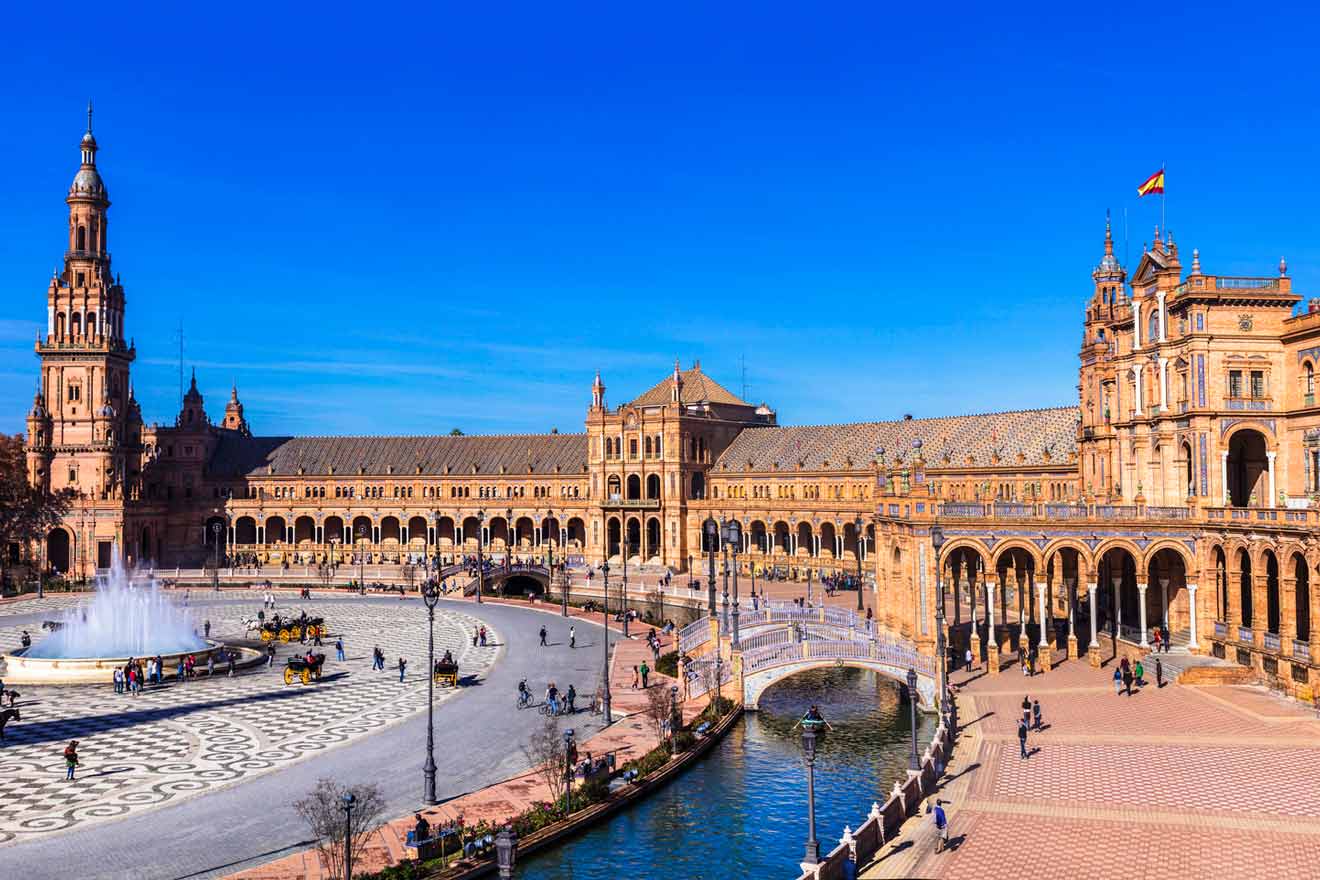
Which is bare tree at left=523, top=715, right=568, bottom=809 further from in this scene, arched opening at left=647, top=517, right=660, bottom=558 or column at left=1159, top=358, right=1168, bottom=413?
arched opening at left=647, top=517, right=660, bottom=558

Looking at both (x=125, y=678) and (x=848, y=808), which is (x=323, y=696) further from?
(x=848, y=808)

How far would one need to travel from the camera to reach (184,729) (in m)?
45.8

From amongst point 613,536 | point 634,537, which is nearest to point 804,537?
point 634,537

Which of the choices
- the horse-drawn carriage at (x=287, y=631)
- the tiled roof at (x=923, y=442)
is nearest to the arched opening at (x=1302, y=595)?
the tiled roof at (x=923, y=442)

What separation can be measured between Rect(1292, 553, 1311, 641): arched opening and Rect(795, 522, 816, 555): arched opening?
60.0 m

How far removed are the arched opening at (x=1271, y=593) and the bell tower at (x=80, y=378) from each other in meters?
108

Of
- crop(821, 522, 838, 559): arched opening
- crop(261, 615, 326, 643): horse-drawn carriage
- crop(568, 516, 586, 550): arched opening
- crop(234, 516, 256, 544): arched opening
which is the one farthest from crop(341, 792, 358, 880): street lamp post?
crop(234, 516, 256, 544): arched opening

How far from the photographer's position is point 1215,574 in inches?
2126

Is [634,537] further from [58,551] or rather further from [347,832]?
[347,832]

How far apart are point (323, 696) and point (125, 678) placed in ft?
32.7

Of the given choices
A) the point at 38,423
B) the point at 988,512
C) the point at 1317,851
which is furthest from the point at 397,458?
the point at 1317,851

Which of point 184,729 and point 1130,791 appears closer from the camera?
point 1130,791

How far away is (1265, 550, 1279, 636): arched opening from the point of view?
1960 inches

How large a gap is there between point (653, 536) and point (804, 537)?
A: 17982 millimetres
